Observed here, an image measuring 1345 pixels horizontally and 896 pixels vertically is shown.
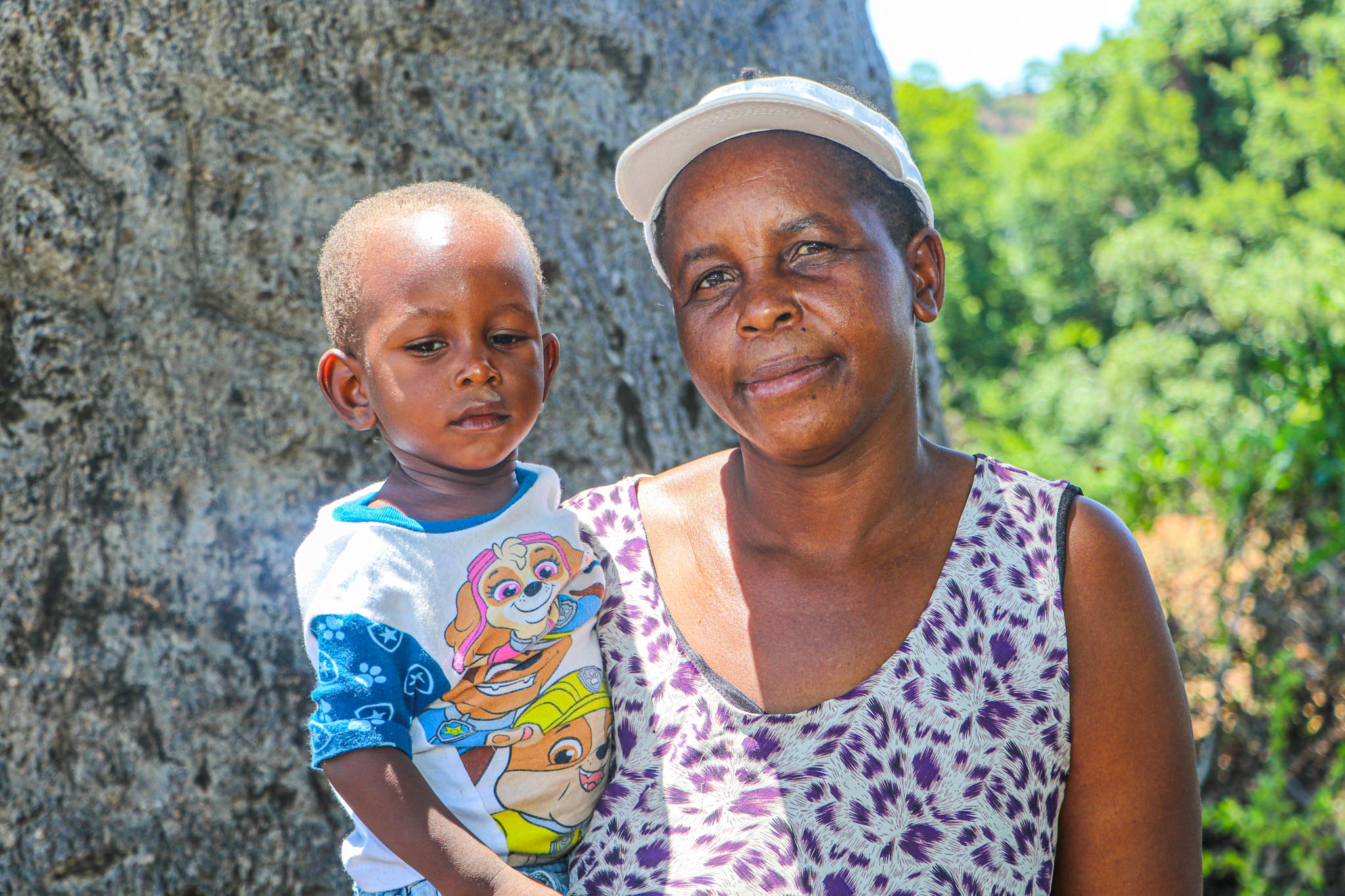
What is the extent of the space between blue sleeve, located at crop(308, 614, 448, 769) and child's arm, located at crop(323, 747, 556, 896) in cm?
2

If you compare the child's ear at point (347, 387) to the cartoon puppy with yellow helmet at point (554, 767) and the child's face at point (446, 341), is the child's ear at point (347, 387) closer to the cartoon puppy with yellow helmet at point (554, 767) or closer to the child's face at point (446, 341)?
the child's face at point (446, 341)

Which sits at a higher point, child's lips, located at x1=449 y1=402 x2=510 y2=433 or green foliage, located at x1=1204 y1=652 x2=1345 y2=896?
child's lips, located at x1=449 y1=402 x2=510 y2=433

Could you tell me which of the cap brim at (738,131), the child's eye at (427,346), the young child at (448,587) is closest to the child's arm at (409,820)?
the young child at (448,587)

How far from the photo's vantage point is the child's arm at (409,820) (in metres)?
1.47

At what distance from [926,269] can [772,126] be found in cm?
37

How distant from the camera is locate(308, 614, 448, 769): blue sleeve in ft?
4.86

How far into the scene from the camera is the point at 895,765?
161 centimetres

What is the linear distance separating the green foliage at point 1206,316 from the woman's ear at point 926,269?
8.60 feet

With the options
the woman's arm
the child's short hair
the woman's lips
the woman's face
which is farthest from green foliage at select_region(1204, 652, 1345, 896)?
the child's short hair

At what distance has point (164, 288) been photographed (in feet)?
7.32

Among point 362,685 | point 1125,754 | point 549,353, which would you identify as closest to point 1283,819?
point 1125,754

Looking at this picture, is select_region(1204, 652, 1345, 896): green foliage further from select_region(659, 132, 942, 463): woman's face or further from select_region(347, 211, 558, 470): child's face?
select_region(347, 211, 558, 470): child's face

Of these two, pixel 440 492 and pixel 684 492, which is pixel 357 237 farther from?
pixel 684 492

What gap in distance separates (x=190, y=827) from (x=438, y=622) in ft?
3.15
